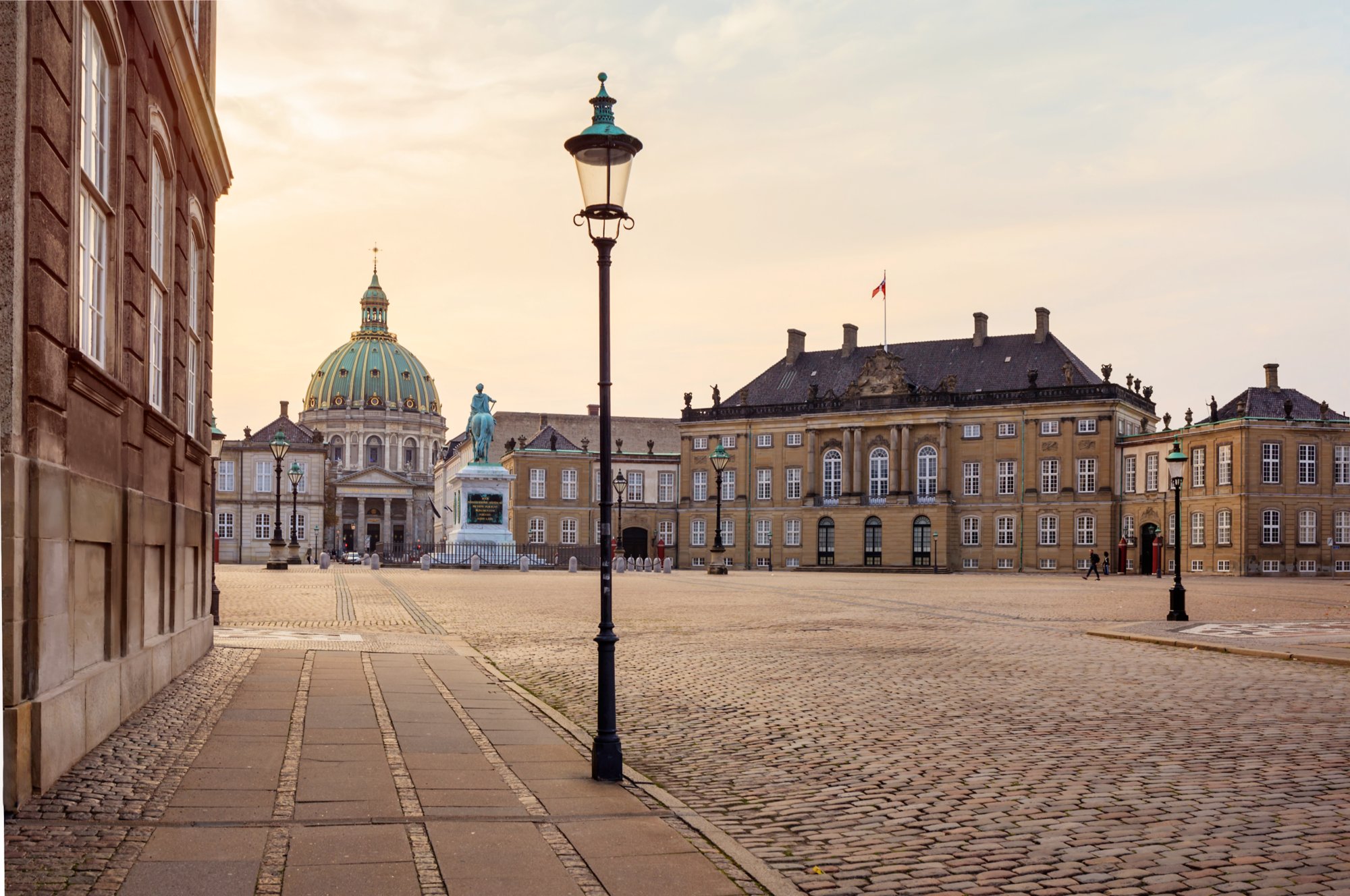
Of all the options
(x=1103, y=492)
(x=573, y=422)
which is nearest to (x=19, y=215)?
(x=1103, y=492)

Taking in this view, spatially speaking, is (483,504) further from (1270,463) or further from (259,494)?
(259,494)

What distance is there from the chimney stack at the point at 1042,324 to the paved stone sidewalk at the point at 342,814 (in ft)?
259

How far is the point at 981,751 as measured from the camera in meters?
9.94

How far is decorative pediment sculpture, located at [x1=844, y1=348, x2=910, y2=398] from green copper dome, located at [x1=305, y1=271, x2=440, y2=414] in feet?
334

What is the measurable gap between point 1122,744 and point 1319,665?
7.83 metres

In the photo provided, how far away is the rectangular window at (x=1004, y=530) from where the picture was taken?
8375cm

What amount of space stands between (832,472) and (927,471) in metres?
7.14

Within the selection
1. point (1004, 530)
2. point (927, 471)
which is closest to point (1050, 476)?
point (1004, 530)

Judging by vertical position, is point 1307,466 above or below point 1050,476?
above

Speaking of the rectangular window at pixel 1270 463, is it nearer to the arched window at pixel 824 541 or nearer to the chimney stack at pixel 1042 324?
the chimney stack at pixel 1042 324

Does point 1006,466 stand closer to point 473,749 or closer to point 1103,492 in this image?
point 1103,492

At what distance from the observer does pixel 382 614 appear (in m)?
25.6

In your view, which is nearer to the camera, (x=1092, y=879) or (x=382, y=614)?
(x=1092, y=879)

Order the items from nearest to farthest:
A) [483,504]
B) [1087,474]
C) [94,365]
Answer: [94,365] < [483,504] < [1087,474]
